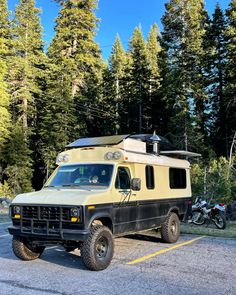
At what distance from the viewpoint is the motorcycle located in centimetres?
1307

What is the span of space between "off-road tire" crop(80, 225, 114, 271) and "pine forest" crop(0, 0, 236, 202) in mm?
18912

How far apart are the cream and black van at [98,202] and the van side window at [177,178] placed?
0.10ft

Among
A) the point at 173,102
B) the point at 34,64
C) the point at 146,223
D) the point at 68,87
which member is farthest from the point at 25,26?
the point at 146,223

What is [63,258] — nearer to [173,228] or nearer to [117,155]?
[117,155]

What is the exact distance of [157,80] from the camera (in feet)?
125

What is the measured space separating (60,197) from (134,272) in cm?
198

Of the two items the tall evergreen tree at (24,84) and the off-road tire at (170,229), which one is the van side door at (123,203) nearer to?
the off-road tire at (170,229)

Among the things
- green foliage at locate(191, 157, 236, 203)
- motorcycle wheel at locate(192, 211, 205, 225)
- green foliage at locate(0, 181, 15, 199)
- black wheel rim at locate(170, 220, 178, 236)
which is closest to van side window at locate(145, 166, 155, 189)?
black wheel rim at locate(170, 220, 178, 236)

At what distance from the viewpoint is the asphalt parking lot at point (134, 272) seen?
5.77 m

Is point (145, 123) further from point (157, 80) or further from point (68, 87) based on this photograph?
point (68, 87)

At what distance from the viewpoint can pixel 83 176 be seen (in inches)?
321

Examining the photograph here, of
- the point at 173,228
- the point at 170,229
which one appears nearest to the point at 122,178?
the point at 170,229

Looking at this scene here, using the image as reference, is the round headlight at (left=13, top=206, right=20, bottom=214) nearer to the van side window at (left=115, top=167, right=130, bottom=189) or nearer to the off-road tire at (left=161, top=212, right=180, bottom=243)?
the van side window at (left=115, top=167, right=130, bottom=189)

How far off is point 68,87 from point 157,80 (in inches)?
380
